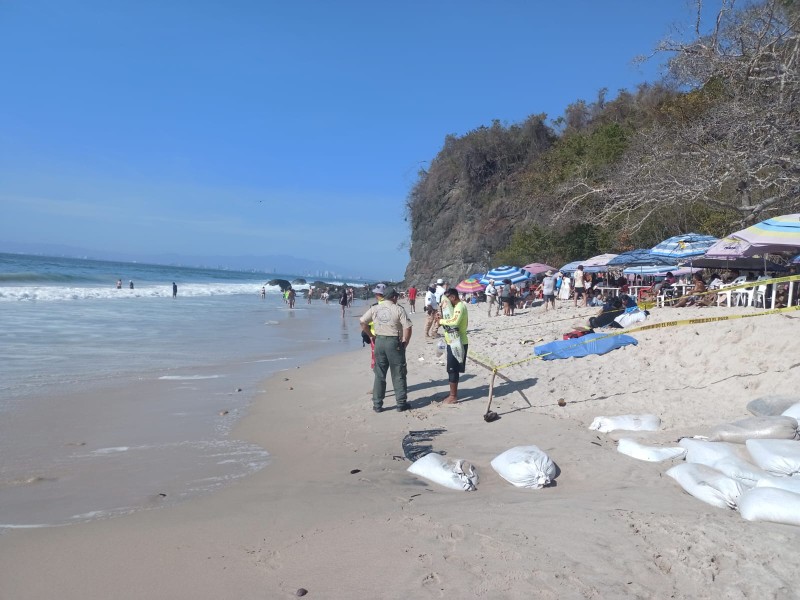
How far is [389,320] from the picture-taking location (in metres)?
7.21

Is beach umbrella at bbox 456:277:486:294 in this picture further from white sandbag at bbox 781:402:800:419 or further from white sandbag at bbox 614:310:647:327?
white sandbag at bbox 781:402:800:419

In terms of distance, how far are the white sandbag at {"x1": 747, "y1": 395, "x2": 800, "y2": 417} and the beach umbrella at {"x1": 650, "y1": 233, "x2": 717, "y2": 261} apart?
10.2 meters

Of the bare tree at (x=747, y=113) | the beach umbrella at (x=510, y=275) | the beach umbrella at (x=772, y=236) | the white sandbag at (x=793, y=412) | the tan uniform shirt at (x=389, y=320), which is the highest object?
the bare tree at (x=747, y=113)

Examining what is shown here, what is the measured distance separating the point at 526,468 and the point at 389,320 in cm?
309

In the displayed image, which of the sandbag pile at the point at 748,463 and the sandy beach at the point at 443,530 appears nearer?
the sandy beach at the point at 443,530

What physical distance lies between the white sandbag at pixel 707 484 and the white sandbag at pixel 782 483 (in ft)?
0.49

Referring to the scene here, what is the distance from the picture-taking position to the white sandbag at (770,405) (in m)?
5.60

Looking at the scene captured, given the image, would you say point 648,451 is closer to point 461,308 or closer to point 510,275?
point 461,308

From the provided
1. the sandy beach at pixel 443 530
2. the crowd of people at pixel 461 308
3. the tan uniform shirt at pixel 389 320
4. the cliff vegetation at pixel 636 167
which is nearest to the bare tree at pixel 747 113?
the cliff vegetation at pixel 636 167

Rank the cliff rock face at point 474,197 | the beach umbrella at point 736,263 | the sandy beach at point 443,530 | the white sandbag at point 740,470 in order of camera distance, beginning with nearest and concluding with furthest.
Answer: the sandy beach at point 443,530, the white sandbag at point 740,470, the beach umbrella at point 736,263, the cliff rock face at point 474,197

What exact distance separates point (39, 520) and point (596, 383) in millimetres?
6370

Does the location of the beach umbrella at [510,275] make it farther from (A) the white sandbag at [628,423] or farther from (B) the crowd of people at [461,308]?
(A) the white sandbag at [628,423]

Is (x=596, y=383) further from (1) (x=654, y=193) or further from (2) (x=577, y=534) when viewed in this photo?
(1) (x=654, y=193)

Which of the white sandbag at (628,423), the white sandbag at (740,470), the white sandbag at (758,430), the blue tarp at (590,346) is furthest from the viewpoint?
the blue tarp at (590,346)
